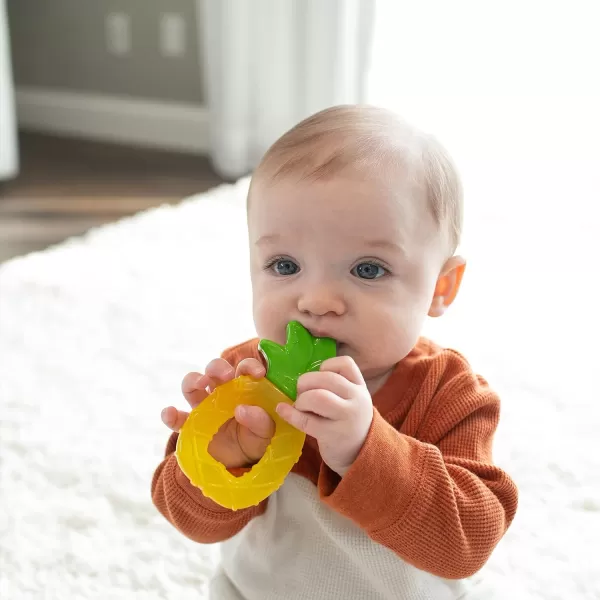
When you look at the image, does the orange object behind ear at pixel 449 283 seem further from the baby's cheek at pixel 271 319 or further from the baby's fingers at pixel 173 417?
the baby's fingers at pixel 173 417

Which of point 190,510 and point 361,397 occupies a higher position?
point 361,397

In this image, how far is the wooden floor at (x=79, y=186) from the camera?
2180 millimetres

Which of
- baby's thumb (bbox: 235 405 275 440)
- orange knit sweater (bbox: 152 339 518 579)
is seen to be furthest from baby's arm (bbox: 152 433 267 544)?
baby's thumb (bbox: 235 405 275 440)

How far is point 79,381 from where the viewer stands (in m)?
1.33

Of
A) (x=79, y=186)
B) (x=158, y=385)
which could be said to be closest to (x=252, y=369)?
(x=158, y=385)

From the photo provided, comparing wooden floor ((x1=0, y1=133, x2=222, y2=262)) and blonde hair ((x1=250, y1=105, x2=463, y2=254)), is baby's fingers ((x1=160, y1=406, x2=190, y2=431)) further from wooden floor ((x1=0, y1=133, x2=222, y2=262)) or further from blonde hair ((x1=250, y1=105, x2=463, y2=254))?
wooden floor ((x1=0, y1=133, x2=222, y2=262))

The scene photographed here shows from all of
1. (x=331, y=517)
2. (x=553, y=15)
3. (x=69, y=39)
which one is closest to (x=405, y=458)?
(x=331, y=517)

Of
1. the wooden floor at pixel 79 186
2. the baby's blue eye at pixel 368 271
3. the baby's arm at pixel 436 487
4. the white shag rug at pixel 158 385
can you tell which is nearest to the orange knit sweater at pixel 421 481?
the baby's arm at pixel 436 487

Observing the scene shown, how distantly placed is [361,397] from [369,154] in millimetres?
214

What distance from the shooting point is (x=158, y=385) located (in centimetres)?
131

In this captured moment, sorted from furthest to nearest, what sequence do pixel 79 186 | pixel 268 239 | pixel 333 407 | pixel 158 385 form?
pixel 79 186 → pixel 158 385 → pixel 268 239 → pixel 333 407

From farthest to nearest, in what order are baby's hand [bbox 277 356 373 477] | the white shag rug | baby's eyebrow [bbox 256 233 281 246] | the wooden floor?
the wooden floor
the white shag rug
baby's eyebrow [bbox 256 233 281 246]
baby's hand [bbox 277 356 373 477]

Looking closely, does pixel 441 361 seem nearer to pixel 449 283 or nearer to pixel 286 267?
pixel 449 283

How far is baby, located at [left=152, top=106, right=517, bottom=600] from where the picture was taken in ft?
2.15
